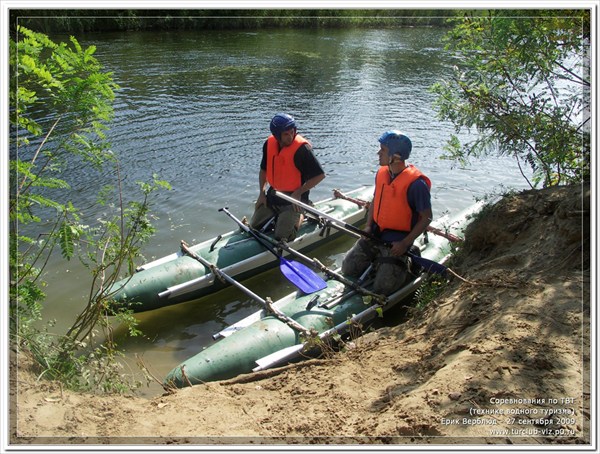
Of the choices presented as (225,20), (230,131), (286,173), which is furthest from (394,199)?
(225,20)

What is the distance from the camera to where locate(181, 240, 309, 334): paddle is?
5434 mm

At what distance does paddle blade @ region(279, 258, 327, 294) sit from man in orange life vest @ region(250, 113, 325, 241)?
0.89 m

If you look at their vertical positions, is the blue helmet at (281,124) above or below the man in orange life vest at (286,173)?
above

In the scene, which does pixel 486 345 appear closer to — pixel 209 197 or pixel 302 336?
pixel 302 336

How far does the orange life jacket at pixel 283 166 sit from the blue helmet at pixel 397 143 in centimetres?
156

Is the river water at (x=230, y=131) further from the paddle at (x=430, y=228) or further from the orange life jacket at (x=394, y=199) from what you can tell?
the orange life jacket at (x=394, y=199)

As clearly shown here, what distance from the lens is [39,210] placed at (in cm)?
870

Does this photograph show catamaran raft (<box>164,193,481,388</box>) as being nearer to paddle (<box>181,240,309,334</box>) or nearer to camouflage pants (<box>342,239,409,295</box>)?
paddle (<box>181,240,309,334</box>)

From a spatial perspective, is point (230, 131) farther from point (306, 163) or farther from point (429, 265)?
point (429, 265)

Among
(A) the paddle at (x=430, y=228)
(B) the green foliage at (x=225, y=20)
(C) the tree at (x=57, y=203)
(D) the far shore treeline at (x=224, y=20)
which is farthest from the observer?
(B) the green foliage at (x=225, y=20)

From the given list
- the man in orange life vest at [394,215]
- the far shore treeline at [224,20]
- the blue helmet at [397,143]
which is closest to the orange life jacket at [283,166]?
the man in orange life vest at [394,215]

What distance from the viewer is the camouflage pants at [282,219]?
24.0ft

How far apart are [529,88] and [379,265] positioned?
2601mm

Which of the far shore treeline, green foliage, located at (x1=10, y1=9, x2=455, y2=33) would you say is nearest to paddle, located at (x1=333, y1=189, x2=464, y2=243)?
the far shore treeline
